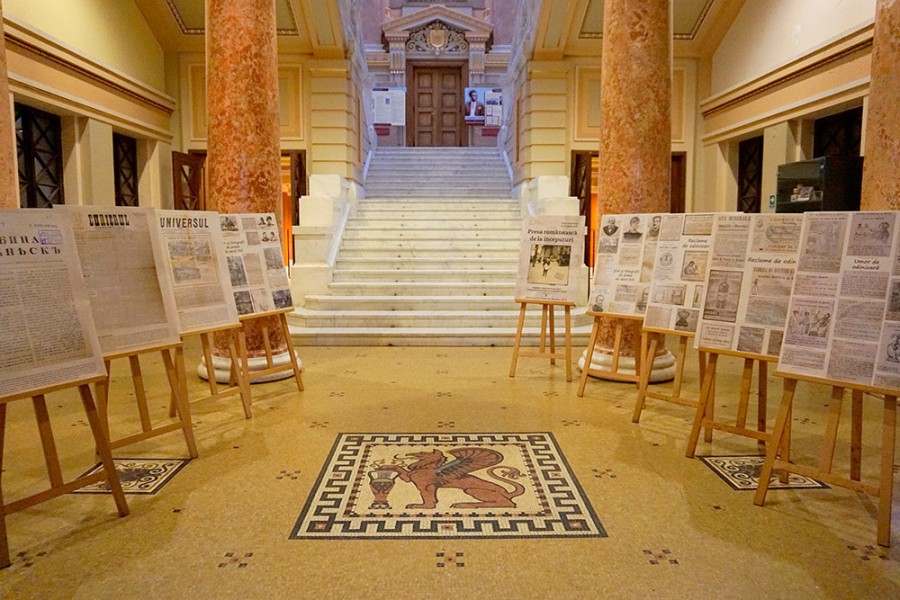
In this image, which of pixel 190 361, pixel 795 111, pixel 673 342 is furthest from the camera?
pixel 795 111

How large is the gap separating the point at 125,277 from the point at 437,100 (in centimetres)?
1317

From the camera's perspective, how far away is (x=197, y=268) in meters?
3.67

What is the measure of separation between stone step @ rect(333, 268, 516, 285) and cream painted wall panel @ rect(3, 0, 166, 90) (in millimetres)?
4341

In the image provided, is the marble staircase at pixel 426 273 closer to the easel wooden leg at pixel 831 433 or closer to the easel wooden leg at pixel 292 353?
the easel wooden leg at pixel 292 353

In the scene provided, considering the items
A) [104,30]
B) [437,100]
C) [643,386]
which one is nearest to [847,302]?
[643,386]

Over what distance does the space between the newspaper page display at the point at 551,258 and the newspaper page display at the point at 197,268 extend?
2383 mm

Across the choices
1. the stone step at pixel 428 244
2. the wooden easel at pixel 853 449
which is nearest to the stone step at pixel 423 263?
the stone step at pixel 428 244

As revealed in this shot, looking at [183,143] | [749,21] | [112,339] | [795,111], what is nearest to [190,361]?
[112,339]

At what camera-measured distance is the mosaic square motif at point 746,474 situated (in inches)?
117

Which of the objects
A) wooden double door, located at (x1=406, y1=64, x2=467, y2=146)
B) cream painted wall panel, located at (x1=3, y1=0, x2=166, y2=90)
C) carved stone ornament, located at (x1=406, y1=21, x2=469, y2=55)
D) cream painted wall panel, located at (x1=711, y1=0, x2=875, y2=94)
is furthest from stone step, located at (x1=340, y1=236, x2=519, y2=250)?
carved stone ornament, located at (x1=406, y1=21, x2=469, y2=55)

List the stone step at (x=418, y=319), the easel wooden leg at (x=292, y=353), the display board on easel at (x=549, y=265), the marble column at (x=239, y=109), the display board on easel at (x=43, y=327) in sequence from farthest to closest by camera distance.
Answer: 1. the stone step at (x=418, y=319)
2. the display board on easel at (x=549, y=265)
3. the marble column at (x=239, y=109)
4. the easel wooden leg at (x=292, y=353)
5. the display board on easel at (x=43, y=327)

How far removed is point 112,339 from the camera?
9.75 feet

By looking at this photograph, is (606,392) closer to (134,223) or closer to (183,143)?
(134,223)

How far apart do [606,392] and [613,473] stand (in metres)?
1.65
